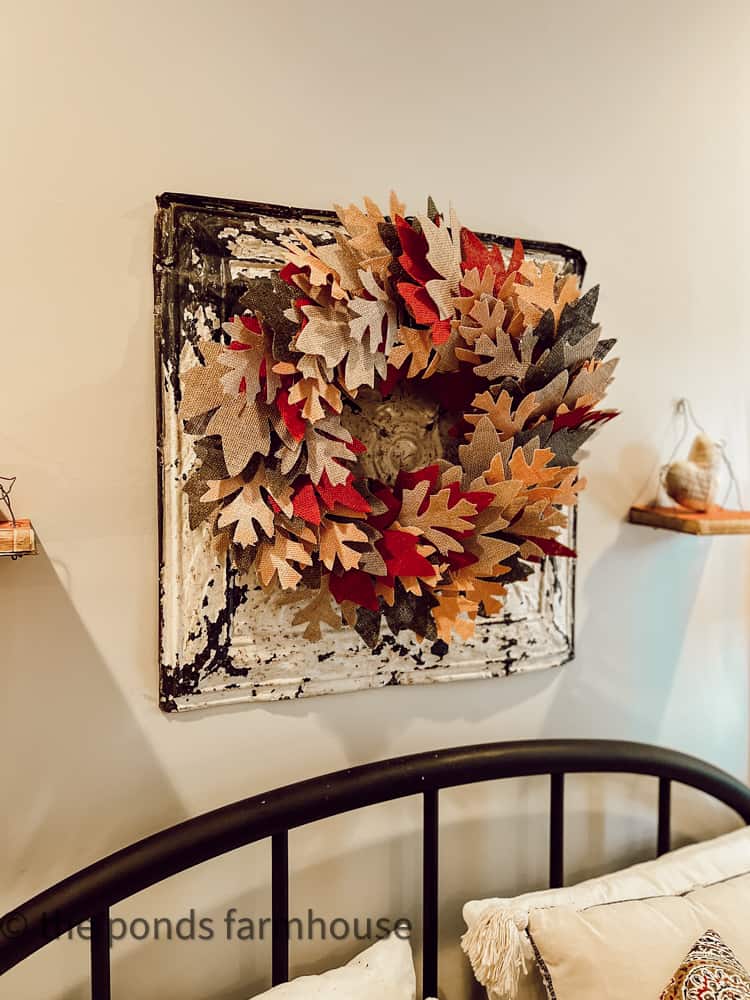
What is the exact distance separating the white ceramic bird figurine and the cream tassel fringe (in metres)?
0.73

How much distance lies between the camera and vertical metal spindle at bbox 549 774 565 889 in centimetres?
116

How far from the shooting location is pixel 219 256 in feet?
3.18

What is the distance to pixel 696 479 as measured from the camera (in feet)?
3.94

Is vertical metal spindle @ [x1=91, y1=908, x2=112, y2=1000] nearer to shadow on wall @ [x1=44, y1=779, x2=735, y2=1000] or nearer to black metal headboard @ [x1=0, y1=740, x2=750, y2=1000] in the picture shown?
black metal headboard @ [x1=0, y1=740, x2=750, y2=1000]

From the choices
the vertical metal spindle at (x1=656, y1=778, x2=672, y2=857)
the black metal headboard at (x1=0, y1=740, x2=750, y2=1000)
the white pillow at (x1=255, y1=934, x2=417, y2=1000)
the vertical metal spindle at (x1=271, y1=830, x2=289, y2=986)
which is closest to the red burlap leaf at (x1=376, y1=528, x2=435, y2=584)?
the black metal headboard at (x1=0, y1=740, x2=750, y2=1000)

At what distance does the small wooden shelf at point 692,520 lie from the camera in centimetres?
115

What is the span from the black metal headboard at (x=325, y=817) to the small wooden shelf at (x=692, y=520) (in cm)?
40

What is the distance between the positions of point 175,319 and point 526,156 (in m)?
0.68

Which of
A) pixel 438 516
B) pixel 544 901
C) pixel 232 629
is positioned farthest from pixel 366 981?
pixel 438 516

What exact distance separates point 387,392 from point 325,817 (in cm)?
63

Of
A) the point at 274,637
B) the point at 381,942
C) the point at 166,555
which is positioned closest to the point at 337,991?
the point at 381,942

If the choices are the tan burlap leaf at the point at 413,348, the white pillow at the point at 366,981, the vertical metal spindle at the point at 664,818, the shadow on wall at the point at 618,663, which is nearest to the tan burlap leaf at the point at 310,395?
the tan burlap leaf at the point at 413,348

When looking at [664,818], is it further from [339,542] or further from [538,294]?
[538,294]

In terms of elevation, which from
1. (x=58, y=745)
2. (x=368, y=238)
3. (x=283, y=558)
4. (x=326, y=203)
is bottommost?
(x=58, y=745)
